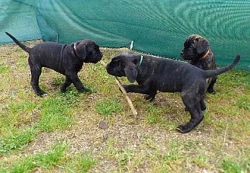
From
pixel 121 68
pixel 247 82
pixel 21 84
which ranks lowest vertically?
pixel 21 84

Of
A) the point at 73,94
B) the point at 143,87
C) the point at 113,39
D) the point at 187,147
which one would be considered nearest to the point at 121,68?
the point at 143,87

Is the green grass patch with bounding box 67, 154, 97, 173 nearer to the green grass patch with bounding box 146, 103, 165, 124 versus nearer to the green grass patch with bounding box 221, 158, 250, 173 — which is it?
the green grass patch with bounding box 146, 103, 165, 124

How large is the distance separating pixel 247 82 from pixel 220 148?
2286 mm

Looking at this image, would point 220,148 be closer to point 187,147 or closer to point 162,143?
point 187,147

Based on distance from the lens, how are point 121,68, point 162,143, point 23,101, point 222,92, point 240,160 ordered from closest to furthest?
point 240,160, point 162,143, point 121,68, point 23,101, point 222,92

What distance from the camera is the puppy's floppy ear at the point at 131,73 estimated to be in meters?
4.70

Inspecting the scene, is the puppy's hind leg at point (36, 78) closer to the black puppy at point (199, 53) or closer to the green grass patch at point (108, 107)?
the green grass patch at point (108, 107)

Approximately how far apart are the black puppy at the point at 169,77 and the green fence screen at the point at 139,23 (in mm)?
1666

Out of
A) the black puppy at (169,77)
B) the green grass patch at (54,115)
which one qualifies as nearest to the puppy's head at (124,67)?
the black puppy at (169,77)

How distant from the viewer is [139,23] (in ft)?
22.1

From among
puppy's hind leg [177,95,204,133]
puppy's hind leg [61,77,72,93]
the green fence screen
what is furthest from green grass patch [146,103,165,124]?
the green fence screen

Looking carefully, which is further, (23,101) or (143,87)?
(23,101)

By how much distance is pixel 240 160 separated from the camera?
4.02 m

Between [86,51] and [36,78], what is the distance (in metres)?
0.96
